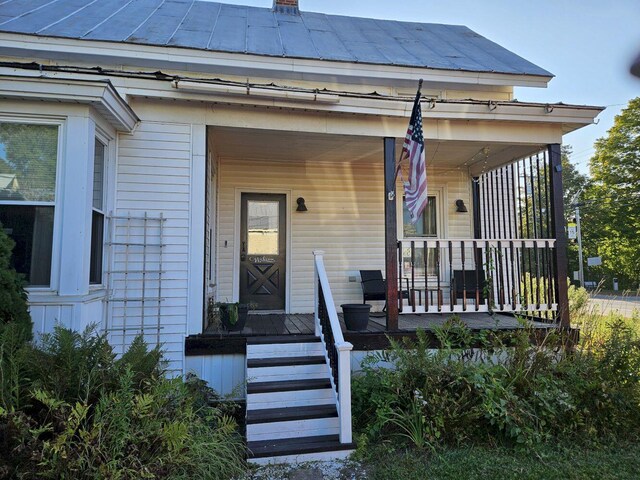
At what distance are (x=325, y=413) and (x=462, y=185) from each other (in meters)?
4.84

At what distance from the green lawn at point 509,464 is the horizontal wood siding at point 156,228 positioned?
2396mm

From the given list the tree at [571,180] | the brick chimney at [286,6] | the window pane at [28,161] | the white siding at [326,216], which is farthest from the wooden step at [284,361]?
the tree at [571,180]

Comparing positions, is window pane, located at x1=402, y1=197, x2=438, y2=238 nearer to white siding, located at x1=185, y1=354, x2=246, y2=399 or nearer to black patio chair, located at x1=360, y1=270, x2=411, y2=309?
black patio chair, located at x1=360, y1=270, x2=411, y2=309

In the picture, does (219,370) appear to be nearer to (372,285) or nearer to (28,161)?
(28,161)

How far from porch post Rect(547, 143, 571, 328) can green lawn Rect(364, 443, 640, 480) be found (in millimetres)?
1739

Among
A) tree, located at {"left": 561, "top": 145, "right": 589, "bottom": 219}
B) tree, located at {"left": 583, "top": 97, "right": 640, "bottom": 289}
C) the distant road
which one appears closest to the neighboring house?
the distant road

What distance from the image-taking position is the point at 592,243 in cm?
2647

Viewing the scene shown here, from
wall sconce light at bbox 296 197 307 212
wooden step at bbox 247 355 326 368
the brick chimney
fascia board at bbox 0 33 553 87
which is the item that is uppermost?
the brick chimney

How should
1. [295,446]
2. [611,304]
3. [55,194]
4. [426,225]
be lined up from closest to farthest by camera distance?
1. [295,446]
2. [55,194]
3. [426,225]
4. [611,304]

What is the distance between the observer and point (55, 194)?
11.1ft

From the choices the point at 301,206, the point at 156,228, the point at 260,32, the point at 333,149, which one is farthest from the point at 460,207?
the point at 156,228

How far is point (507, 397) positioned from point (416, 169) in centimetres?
225

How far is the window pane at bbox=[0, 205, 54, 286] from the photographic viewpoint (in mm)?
3318

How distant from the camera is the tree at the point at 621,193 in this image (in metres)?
21.7
